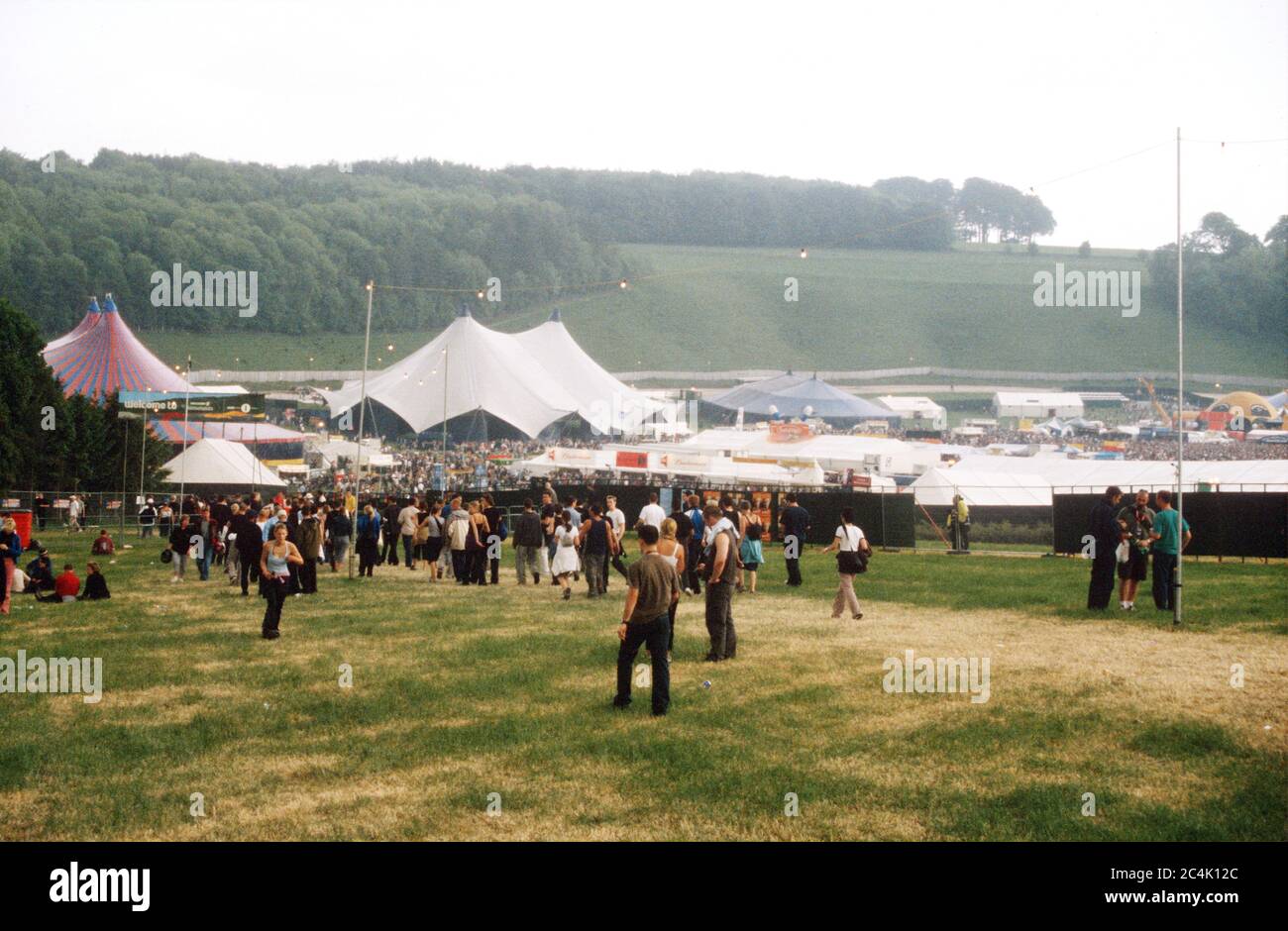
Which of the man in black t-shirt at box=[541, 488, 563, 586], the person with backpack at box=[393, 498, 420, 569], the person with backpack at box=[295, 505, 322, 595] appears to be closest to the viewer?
the person with backpack at box=[295, 505, 322, 595]

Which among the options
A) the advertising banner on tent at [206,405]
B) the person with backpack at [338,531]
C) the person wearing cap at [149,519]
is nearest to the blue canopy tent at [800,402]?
the advertising banner on tent at [206,405]

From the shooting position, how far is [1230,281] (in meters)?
81.4

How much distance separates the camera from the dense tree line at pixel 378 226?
255ft

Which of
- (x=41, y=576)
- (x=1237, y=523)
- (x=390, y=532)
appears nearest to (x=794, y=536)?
(x=390, y=532)

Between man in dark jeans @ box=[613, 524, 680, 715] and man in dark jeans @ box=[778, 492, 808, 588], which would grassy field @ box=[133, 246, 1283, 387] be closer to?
man in dark jeans @ box=[778, 492, 808, 588]

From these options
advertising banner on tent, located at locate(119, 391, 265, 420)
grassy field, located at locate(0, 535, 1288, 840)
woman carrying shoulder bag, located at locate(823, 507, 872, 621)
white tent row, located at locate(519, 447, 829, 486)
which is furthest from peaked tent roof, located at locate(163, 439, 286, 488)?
woman carrying shoulder bag, located at locate(823, 507, 872, 621)

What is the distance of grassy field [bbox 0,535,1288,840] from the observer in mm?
6777

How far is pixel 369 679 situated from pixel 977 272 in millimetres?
119740

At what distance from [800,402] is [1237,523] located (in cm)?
4430

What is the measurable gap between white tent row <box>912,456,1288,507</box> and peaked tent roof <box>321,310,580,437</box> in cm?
2588

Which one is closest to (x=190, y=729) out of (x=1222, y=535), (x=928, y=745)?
(x=928, y=745)

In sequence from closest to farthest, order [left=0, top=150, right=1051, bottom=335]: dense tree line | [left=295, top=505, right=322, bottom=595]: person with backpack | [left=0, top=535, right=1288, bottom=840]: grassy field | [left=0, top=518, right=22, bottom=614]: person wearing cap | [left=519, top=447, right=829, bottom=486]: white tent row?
[left=0, top=535, right=1288, bottom=840]: grassy field
[left=0, top=518, right=22, bottom=614]: person wearing cap
[left=295, top=505, right=322, bottom=595]: person with backpack
[left=519, top=447, right=829, bottom=486]: white tent row
[left=0, top=150, right=1051, bottom=335]: dense tree line
